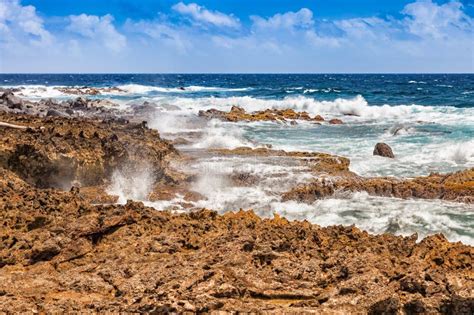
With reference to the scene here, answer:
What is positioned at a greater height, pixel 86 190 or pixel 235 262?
pixel 235 262

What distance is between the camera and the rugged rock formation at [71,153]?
11414 mm

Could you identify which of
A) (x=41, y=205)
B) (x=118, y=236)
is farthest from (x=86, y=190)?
(x=118, y=236)

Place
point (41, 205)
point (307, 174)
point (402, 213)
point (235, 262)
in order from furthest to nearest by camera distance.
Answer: point (307, 174), point (402, 213), point (41, 205), point (235, 262)

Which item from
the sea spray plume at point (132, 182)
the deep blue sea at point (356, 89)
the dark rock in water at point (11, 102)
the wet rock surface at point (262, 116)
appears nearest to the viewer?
the sea spray plume at point (132, 182)

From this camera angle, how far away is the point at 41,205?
682 cm

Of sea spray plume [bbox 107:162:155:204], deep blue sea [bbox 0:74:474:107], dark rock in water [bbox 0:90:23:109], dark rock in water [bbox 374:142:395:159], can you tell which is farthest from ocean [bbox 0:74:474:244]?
deep blue sea [bbox 0:74:474:107]

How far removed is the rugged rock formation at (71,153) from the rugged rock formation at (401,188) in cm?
392

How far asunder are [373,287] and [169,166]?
40.7 ft

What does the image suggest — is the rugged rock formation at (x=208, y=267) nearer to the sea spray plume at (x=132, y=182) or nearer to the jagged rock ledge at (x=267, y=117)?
the sea spray plume at (x=132, y=182)

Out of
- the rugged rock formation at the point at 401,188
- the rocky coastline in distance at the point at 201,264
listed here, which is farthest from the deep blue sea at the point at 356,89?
the rocky coastline in distance at the point at 201,264

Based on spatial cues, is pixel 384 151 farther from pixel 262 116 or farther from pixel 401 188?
pixel 262 116

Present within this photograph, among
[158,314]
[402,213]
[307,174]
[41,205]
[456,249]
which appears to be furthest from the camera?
[307,174]

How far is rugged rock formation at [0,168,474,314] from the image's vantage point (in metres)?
4.19

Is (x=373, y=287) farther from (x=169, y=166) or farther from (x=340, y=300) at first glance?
(x=169, y=166)
